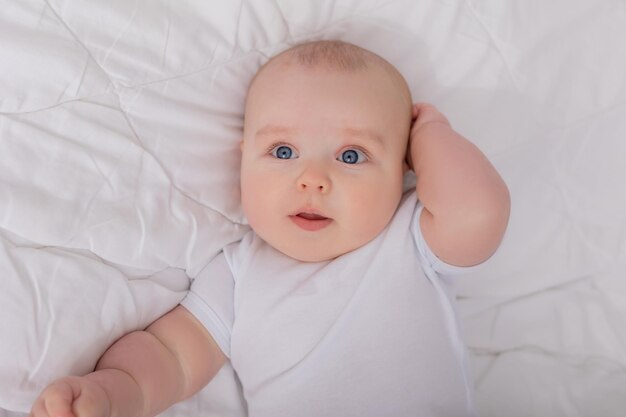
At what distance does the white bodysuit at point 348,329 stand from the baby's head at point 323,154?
0.04 m

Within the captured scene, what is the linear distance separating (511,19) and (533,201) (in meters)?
0.35

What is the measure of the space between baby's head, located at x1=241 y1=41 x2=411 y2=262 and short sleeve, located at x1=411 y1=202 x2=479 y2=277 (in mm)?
43

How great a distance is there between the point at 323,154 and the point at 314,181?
0.23 feet

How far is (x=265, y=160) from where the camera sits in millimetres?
1268

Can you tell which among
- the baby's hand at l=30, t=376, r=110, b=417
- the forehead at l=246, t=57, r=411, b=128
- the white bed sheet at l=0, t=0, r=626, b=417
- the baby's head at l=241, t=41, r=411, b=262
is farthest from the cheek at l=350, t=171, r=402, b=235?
the baby's hand at l=30, t=376, r=110, b=417

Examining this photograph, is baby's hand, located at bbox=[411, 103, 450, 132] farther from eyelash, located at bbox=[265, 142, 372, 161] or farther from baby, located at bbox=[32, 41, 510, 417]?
eyelash, located at bbox=[265, 142, 372, 161]

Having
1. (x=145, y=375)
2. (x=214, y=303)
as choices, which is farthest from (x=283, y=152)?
(x=145, y=375)

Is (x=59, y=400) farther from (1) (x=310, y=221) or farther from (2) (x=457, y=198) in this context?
(2) (x=457, y=198)

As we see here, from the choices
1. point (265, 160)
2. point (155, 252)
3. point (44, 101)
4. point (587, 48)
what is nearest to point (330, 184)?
point (265, 160)

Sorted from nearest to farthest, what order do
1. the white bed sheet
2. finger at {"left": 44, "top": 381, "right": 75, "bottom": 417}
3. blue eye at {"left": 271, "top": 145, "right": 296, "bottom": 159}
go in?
finger at {"left": 44, "top": 381, "right": 75, "bottom": 417}, the white bed sheet, blue eye at {"left": 271, "top": 145, "right": 296, "bottom": 159}

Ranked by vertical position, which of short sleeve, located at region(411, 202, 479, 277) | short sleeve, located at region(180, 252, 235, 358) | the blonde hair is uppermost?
the blonde hair

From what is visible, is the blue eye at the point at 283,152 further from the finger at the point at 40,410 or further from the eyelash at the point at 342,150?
the finger at the point at 40,410

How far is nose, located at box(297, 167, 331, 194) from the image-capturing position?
3.90 feet

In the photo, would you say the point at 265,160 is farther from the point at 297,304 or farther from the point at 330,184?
the point at 297,304
